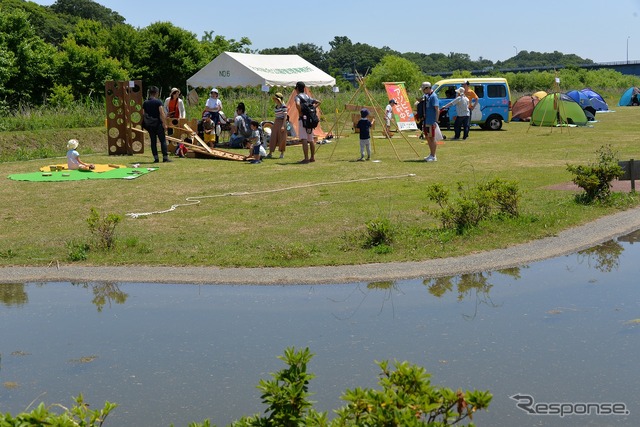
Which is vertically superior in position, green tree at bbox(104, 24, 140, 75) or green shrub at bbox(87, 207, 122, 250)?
green tree at bbox(104, 24, 140, 75)

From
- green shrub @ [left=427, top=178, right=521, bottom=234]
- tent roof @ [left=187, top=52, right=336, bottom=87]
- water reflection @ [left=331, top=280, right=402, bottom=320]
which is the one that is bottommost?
water reflection @ [left=331, top=280, right=402, bottom=320]

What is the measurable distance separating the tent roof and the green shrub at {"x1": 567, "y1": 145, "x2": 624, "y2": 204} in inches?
546

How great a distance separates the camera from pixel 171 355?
7.06 metres

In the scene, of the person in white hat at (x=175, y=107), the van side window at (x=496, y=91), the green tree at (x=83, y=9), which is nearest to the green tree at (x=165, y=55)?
the van side window at (x=496, y=91)

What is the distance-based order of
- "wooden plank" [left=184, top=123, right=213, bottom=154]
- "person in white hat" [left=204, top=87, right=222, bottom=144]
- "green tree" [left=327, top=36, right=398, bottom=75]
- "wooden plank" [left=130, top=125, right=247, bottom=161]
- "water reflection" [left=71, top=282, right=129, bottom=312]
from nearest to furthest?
"water reflection" [left=71, top=282, right=129, bottom=312]
"wooden plank" [left=130, top=125, right=247, bottom=161]
"wooden plank" [left=184, top=123, right=213, bottom=154]
"person in white hat" [left=204, top=87, right=222, bottom=144]
"green tree" [left=327, top=36, right=398, bottom=75]

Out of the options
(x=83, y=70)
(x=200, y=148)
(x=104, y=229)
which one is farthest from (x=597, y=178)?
(x=83, y=70)

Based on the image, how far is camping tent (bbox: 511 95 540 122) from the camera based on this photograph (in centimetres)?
3784

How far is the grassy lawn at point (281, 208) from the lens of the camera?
10617mm

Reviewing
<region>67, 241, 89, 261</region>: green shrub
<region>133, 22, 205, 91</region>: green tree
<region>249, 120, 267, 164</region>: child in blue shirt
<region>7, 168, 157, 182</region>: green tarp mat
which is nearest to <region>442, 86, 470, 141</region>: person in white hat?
<region>249, 120, 267, 164</region>: child in blue shirt

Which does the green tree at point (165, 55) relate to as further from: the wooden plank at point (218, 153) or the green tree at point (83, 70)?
the wooden plank at point (218, 153)

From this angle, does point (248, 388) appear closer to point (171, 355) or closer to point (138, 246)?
point (171, 355)

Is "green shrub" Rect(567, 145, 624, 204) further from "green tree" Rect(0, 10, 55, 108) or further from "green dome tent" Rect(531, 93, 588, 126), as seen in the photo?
"green tree" Rect(0, 10, 55, 108)

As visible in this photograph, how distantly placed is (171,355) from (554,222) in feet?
21.9

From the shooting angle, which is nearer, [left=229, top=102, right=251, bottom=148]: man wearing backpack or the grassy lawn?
the grassy lawn
